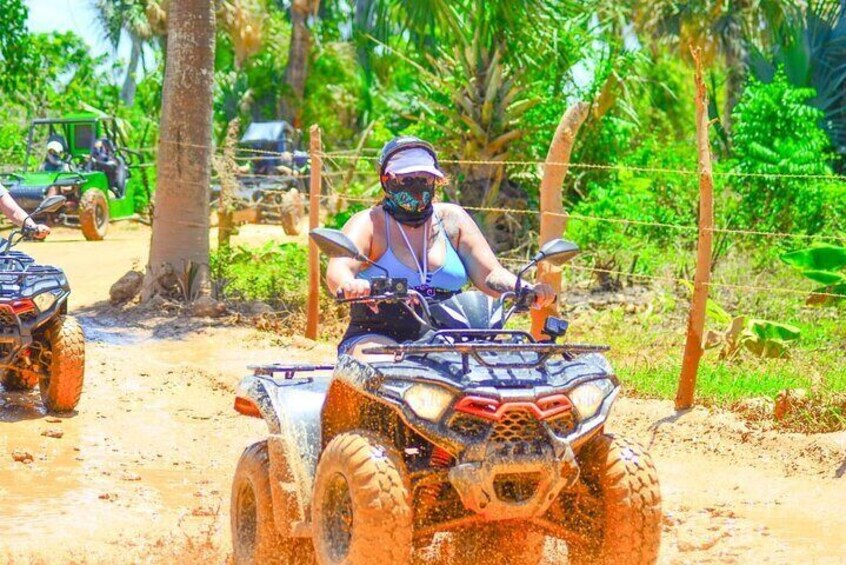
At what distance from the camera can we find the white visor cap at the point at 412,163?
5.22 metres

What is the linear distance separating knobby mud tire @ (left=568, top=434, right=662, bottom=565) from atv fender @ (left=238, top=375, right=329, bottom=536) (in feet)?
3.22

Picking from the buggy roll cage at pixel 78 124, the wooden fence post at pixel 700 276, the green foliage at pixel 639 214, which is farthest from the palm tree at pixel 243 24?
the wooden fence post at pixel 700 276

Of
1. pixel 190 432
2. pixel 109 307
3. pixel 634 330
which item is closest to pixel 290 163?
pixel 109 307

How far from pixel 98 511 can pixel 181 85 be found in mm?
7132

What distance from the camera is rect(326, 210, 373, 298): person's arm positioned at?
475 cm

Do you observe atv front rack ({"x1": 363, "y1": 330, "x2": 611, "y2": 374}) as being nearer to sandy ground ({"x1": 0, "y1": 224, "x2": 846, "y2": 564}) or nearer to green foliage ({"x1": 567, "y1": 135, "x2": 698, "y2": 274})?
sandy ground ({"x1": 0, "y1": 224, "x2": 846, "y2": 564})

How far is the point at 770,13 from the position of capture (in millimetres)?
22859

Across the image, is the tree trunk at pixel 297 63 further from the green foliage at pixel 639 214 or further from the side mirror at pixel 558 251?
the side mirror at pixel 558 251

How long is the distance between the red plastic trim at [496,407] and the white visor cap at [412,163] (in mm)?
1293

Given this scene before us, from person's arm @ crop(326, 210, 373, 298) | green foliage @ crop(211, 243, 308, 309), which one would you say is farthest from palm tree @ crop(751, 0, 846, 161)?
person's arm @ crop(326, 210, 373, 298)

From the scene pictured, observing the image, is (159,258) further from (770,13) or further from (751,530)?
(770,13)

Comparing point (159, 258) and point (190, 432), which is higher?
point (159, 258)

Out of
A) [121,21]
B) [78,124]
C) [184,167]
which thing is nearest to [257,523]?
[184,167]

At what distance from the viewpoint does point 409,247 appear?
532cm
